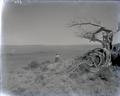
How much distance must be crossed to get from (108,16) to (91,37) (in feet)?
0.48

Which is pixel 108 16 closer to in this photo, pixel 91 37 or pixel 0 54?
pixel 91 37

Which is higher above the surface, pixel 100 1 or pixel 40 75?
pixel 100 1

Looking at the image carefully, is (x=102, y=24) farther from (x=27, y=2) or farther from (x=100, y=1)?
(x=27, y=2)

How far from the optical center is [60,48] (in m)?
1.29

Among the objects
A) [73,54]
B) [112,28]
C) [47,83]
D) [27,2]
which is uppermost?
[27,2]

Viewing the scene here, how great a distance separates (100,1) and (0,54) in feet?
2.00

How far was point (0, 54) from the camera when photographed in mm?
1272

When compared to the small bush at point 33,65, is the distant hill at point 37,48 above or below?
above

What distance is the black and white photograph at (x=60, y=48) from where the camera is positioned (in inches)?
50.3

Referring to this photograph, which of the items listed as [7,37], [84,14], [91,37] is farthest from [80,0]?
[7,37]

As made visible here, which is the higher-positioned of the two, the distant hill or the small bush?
the distant hill

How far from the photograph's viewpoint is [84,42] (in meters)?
1.30

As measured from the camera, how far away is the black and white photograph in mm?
1276

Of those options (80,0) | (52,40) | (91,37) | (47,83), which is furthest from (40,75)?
(80,0)
